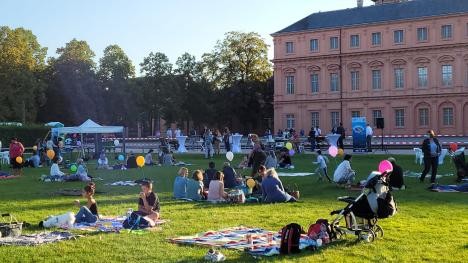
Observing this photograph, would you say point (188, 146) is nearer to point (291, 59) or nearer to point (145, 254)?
point (291, 59)

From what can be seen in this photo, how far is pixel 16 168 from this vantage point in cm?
2745

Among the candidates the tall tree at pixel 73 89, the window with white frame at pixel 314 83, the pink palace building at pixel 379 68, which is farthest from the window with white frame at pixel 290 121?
the tall tree at pixel 73 89

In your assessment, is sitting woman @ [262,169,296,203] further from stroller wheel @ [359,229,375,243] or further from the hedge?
the hedge

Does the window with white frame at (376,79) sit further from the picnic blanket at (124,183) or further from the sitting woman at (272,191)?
the sitting woman at (272,191)

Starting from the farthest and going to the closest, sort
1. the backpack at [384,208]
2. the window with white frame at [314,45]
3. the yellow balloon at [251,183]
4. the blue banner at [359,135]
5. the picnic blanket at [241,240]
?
1. the window with white frame at [314,45]
2. the blue banner at [359,135]
3. the yellow balloon at [251,183]
4. the backpack at [384,208]
5. the picnic blanket at [241,240]

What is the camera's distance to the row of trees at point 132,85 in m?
64.7

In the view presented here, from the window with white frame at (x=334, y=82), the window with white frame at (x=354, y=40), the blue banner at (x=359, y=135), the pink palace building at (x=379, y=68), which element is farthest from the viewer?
the window with white frame at (x=334, y=82)

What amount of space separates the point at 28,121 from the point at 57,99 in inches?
210

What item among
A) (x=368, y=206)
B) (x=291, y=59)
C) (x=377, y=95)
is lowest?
(x=368, y=206)

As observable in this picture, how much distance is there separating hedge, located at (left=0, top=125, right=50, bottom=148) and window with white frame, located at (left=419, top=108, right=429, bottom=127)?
3745cm

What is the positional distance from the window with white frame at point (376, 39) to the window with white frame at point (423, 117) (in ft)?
27.4

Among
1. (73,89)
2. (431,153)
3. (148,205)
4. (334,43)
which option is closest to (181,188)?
(148,205)

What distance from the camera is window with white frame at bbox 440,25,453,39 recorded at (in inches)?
2367

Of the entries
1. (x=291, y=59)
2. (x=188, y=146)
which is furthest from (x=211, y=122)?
(x=188, y=146)
